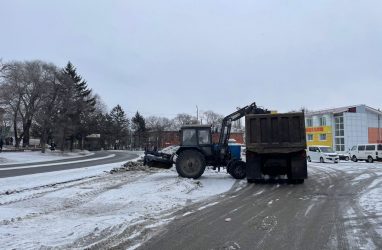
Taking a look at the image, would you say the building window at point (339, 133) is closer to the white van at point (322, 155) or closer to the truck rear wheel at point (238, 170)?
the white van at point (322, 155)

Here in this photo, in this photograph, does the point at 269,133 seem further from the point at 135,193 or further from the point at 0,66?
the point at 0,66

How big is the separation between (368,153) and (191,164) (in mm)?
30860

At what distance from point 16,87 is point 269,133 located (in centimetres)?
5756

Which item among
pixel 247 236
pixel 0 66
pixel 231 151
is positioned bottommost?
pixel 247 236

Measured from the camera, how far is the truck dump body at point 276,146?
61.8 feet

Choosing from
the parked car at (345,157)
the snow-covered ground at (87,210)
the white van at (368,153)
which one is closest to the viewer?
the snow-covered ground at (87,210)

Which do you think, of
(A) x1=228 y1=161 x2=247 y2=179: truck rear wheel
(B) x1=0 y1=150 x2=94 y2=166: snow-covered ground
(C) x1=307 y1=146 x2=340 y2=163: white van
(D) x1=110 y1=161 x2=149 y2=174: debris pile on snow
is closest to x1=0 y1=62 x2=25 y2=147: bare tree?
(B) x1=0 y1=150 x2=94 y2=166: snow-covered ground

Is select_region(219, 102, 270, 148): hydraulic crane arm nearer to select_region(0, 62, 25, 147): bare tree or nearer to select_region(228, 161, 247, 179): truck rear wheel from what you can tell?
select_region(228, 161, 247, 179): truck rear wheel

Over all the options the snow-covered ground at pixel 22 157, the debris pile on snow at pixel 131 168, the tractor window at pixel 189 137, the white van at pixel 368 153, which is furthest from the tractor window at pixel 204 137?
the white van at pixel 368 153

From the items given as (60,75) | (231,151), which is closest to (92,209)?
(231,151)

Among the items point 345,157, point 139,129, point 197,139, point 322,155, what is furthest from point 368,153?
point 139,129

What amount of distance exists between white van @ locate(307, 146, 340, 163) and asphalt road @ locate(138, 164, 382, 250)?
2877 cm

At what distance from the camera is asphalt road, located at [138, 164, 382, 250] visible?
779cm

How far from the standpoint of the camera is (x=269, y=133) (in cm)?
1916
